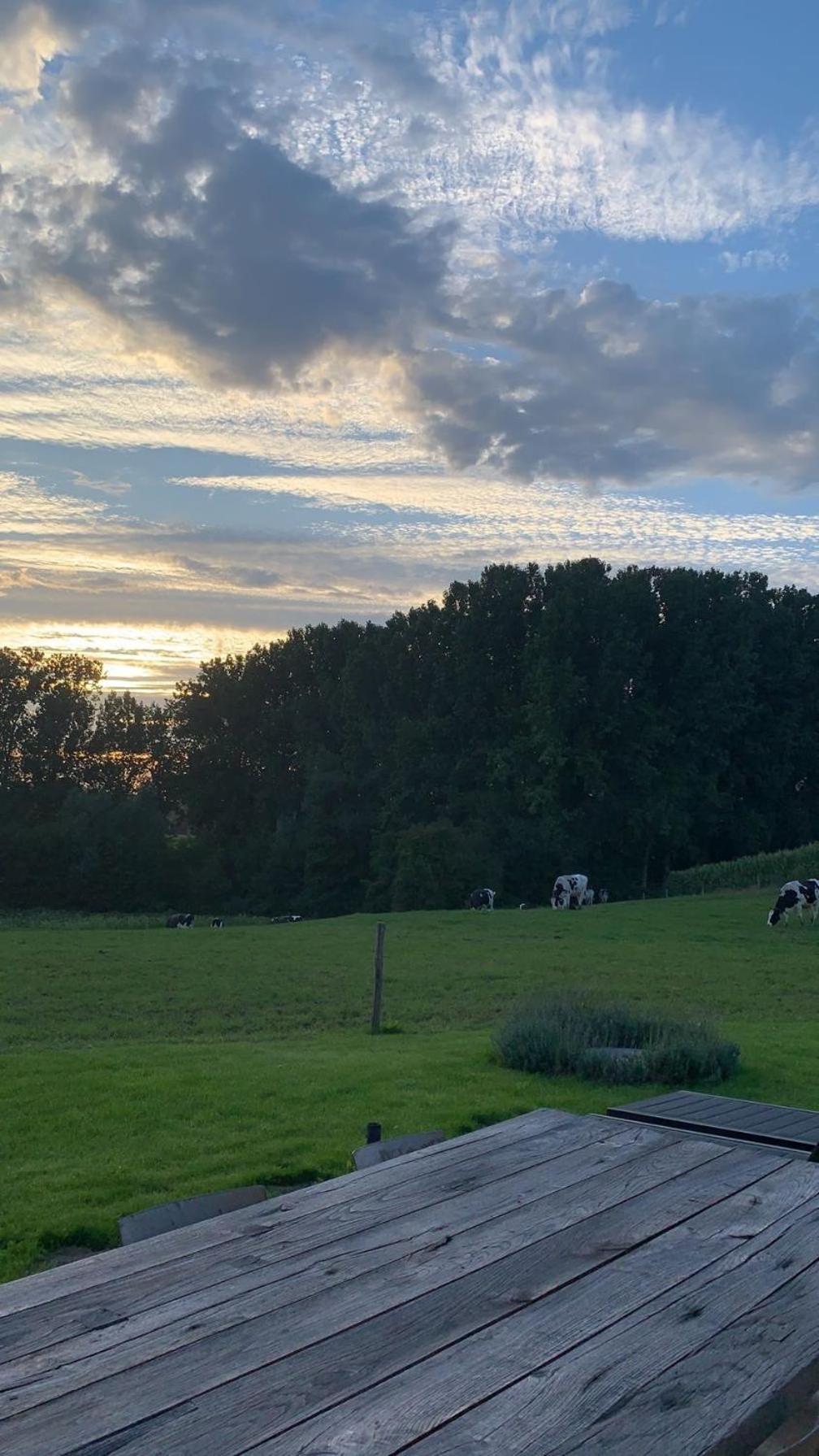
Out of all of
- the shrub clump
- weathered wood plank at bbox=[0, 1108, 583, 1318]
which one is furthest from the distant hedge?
weathered wood plank at bbox=[0, 1108, 583, 1318]

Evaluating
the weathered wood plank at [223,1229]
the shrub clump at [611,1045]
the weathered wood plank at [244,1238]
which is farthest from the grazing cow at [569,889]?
the weathered wood plank at [244,1238]

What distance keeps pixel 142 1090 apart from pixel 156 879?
176 feet

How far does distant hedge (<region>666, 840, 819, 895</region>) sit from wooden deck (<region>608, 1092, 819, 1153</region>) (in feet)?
133

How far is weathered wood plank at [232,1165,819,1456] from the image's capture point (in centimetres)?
193

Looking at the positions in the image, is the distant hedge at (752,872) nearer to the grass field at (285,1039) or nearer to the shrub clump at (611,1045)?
the grass field at (285,1039)

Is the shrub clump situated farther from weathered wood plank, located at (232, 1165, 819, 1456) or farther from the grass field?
weathered wood plank, located at (232, 1165, 819, 1456)

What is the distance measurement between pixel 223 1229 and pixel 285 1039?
12.2 m

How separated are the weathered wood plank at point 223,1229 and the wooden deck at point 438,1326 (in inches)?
0.4

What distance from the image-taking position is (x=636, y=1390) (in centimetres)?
212

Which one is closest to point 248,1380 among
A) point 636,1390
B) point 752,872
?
point 636,1390

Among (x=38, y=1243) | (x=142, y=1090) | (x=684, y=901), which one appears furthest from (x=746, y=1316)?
(x=684, y=901)

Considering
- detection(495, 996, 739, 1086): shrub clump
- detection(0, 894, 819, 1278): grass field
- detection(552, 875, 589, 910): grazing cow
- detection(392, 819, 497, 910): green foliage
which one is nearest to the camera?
detection(0, 894, 819, 1278): grass field

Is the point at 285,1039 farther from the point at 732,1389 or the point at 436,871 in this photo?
the point at 436,871

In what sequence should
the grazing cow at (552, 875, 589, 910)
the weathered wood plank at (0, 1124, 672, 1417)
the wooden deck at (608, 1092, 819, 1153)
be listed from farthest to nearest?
the grazing cow at (552, 875, 589, 910) < the wooden deck at (608, 1092, 819, 1153) < the weathered wood plank at (0, 1124, 672, 1417)
